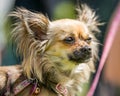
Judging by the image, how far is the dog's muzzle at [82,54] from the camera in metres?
3.99

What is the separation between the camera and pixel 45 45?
411 cm

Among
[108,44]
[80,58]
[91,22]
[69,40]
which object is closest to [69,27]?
[69,40]

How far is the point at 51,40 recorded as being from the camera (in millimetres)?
4125

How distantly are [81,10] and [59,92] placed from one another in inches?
21.4

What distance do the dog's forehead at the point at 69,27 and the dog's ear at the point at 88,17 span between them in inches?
5.2

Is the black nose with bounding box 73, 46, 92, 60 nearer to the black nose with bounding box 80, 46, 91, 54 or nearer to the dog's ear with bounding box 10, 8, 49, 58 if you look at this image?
the black nose with bounding box 80, 46, 91, 54

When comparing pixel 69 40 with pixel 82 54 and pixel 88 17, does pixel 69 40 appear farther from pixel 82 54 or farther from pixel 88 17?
pixel 88 17

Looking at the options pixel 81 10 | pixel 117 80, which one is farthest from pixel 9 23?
pixel 117 80

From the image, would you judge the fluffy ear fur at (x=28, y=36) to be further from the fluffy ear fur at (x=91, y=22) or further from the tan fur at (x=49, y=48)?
the fluffy ear fur at (x=91, y=22)

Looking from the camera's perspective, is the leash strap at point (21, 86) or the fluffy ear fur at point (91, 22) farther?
the fluffy ear fur at point (91, 22)

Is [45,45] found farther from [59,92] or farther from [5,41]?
[5,41]

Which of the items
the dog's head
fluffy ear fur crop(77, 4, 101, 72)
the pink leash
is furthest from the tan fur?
the pink leash

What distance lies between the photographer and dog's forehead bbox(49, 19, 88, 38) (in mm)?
4059

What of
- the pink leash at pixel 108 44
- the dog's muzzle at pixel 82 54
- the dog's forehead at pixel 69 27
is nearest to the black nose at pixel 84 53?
the dog's muzzle at pixel 82 54
